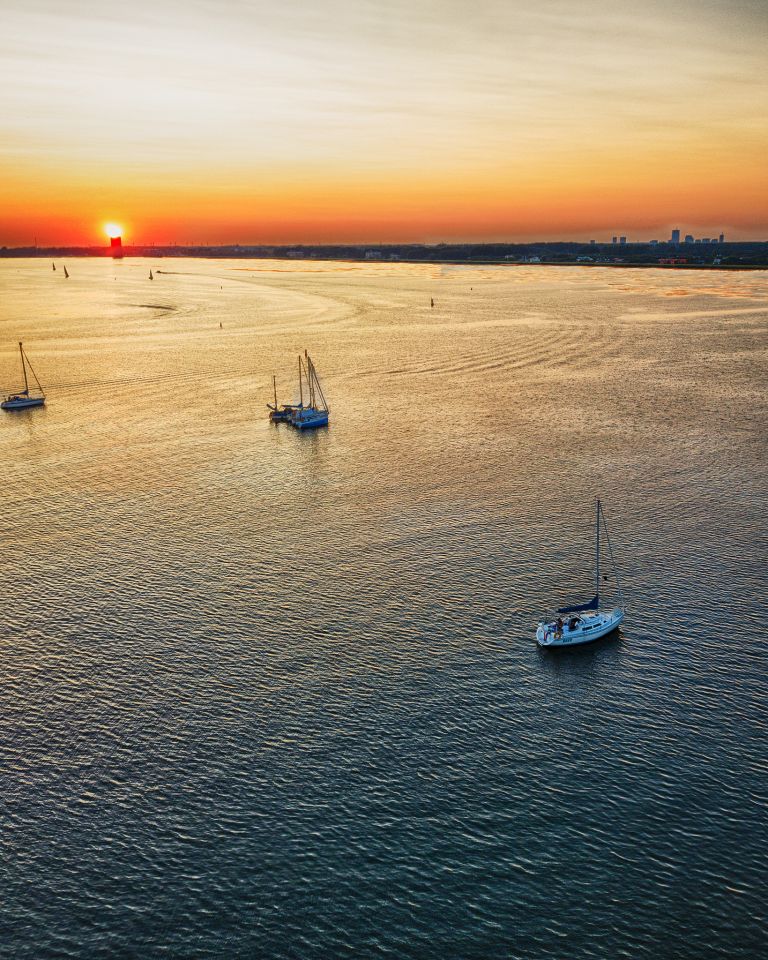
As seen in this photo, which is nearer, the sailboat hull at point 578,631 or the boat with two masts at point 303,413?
the sailboat hull at point 578,631

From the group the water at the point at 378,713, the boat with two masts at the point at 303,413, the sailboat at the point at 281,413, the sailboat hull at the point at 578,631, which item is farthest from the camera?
the sailboat at the point at 281,413

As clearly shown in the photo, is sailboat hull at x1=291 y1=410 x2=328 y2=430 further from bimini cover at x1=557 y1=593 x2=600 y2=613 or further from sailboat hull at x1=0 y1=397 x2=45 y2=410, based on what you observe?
bimini cover at x1=557 y1=593 x2=600 y2=613

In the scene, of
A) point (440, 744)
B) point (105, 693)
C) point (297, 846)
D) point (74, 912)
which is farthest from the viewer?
point (105, 693)

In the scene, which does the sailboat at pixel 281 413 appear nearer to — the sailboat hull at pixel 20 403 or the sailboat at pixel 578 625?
the sailboat hull at pixel 20 403

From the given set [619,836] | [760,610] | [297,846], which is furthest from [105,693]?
[760,610]

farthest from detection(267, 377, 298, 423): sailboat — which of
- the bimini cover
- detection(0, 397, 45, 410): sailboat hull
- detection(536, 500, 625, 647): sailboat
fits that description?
detection(536, 500, 625, 647): sailboat

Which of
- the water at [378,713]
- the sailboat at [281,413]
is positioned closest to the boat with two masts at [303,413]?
the sailboat at [281,413]

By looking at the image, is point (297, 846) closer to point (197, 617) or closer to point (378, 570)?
point (197, 617)

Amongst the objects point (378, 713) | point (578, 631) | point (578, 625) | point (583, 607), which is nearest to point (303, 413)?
point (583, 607)
